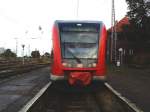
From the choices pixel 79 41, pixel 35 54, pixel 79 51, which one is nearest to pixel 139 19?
pixel 79 41

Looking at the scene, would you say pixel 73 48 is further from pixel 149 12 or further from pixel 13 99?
pixel 149 12

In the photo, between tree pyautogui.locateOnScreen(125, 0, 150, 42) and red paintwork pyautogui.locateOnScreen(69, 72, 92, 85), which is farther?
tree pyautogui.locateOnScreen(125, 0, 150, 42)

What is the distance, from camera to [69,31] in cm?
1922

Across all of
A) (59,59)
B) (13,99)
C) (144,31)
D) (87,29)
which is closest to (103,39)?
(87,29)

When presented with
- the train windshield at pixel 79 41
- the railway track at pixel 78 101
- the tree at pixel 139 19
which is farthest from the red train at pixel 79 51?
the tree at pixel 139 19

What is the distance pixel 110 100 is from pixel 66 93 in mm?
3320

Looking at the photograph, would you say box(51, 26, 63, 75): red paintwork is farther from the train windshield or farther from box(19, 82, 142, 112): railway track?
box(19, 82, 142, 112): railway track

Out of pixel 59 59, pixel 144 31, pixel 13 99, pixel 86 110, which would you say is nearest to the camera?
pixel 86 110

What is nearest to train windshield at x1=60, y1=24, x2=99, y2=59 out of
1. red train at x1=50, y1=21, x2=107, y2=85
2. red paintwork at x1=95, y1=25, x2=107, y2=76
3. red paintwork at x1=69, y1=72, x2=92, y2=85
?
red train at x1=50, y1=21, x2=107, y2=85

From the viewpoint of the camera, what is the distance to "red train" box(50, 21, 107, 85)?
18.5 metres

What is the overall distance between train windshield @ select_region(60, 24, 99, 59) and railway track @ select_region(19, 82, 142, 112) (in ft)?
4.91

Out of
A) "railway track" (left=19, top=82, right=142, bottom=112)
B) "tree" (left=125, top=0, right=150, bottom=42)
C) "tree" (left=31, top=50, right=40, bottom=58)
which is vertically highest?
"tree" (left=125, top=0, right=150, bottom=42)

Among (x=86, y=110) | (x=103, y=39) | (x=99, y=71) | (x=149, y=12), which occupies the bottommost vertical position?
(x=86, y=110)

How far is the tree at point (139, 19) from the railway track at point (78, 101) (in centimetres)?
5164
